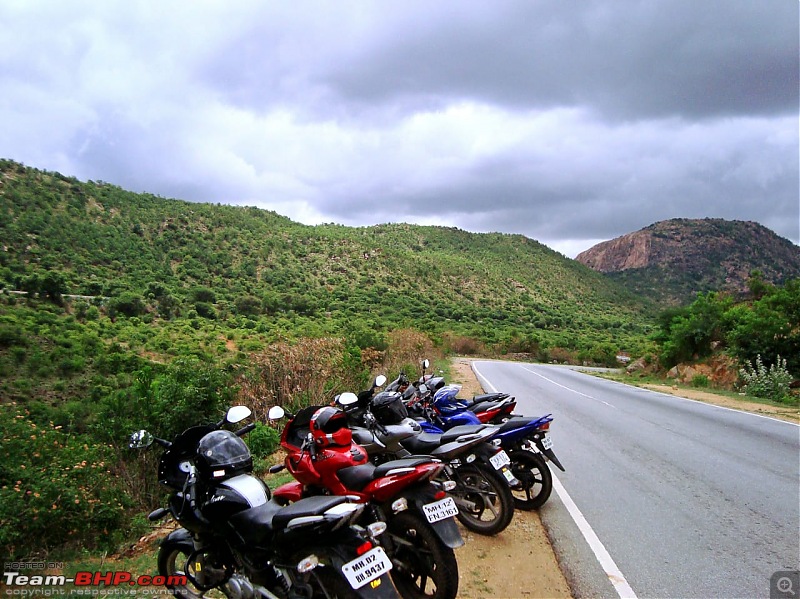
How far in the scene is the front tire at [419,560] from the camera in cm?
326

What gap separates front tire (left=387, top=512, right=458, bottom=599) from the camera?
10.7ft

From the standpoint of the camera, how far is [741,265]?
105 metres

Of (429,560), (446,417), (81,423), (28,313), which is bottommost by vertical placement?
(81,423)

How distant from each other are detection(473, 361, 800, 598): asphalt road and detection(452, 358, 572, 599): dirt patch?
13 cm

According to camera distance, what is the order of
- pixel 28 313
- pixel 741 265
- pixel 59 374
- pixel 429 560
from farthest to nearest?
pixel 741 265
pixel 28 313
pixel 59 374
pixel 429 560

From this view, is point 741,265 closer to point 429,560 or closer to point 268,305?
point 268,305

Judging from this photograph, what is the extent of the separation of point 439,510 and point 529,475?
2.34 metres

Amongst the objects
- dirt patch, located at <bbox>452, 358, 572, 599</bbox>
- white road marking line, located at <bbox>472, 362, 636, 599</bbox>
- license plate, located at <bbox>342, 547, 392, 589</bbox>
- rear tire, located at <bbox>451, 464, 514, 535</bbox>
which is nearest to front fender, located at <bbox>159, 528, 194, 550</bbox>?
license plate, located at <bbox>342, 547, 392, 589</bbox>

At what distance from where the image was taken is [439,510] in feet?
11.1

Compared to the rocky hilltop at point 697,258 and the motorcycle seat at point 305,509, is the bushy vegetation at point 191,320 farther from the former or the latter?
the rocky hilltop at point 697,258

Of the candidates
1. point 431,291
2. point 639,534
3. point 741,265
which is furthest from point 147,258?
point 741,265

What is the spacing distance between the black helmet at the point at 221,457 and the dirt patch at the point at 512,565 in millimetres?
1855

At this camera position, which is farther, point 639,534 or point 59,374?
point 59,374

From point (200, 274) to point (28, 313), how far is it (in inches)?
795
